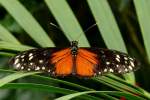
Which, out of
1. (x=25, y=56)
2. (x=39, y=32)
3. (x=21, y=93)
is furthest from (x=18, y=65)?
(x=21, y=93)

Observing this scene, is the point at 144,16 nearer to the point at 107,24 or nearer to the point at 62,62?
the point at 107,24

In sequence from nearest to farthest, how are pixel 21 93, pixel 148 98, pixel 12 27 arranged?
pixel 148 98
pixel 21 93
pixel 12 27

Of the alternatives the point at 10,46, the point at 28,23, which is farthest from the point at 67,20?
the point at 10,46

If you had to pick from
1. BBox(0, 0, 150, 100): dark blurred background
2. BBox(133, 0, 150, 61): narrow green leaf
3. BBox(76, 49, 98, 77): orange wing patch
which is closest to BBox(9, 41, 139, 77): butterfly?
BBox(76, 49, 98, 77): orange wing patch

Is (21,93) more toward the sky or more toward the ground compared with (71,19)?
more toward the ground

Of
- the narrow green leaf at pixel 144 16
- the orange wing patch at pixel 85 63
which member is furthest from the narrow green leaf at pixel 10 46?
the narrow green leaf at pixel 144 16

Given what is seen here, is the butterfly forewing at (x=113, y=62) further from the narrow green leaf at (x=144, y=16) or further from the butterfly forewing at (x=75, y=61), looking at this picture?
the narrow green leaf at (x=144, y=16)

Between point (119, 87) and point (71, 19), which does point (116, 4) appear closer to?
→ point (71, 19)
